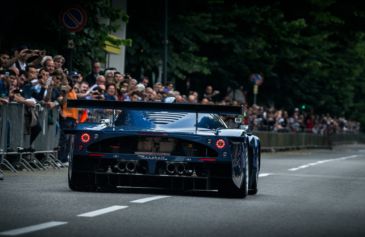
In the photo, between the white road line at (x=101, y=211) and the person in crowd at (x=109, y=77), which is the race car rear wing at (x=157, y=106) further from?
the person in crowd at (x=109, y=77)

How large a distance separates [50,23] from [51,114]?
553 cm

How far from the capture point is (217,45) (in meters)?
46.9

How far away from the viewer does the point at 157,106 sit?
16125mm

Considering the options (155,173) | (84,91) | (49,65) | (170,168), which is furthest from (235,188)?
(84,91)

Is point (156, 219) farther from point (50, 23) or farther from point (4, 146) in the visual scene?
point (50, 23)

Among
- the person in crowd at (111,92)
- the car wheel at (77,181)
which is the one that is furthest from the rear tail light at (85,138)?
the person in crowd at (111,92)

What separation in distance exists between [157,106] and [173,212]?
3.74 meters

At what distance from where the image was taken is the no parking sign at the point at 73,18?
2586 cm

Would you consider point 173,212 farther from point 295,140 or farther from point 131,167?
point 295,140

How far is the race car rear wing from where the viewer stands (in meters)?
15.5

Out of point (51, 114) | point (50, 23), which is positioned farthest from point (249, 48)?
point (51, 114)

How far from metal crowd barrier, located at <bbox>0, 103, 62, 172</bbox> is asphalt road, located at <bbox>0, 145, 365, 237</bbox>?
2058 mm

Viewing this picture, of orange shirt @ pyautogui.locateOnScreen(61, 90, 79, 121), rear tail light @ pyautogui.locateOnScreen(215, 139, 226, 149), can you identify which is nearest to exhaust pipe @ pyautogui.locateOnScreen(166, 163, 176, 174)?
rear tail light @ pyautogui.locateOnScreen(215, 139, 226, 149)

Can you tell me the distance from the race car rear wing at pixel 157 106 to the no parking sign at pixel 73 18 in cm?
1000
